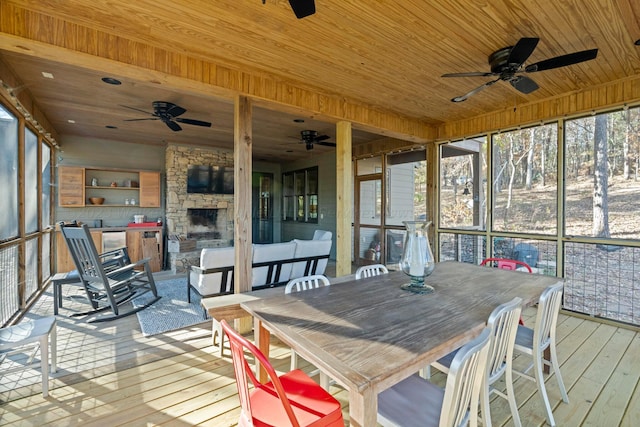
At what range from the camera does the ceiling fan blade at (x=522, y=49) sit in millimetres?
2328

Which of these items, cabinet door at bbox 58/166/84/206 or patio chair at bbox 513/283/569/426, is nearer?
patio chair at bbox 513/283/569/426

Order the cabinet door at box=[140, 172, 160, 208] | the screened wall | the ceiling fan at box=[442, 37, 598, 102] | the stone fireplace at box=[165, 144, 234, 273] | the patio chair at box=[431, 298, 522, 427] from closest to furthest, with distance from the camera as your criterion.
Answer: the patio chair at box=[431, 298, 522, 427] < the ceiling fan at box=[442, 37, 598, 102] < the screened wall < the cabinet door at box=[140, 172, 160, 208] < the stone fireplace at box=[165, 144, 234, 273]

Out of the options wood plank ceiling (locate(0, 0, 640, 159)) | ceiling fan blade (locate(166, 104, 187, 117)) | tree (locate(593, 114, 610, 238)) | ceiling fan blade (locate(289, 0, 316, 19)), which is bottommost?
tree (locate(593, 114, 610, 238))

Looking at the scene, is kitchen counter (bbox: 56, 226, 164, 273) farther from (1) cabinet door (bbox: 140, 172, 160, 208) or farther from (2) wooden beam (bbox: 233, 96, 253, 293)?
(2) wooden beam (bbox: 233, 96, 253, 293)

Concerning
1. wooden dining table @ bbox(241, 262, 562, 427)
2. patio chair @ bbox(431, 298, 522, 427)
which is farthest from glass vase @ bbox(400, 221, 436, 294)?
patio chair @ bbox(431, 298, 522, 427)

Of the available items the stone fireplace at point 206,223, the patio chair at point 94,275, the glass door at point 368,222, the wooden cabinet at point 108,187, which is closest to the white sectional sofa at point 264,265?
the patio chair at point 94,275

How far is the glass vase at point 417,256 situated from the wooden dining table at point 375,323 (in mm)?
137

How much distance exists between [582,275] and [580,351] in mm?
1392

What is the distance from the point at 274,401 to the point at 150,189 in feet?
22.6

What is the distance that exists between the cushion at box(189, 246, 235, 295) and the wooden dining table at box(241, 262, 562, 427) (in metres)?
1.80

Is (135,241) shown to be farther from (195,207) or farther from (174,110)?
(174,110)

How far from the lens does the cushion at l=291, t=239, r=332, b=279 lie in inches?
166

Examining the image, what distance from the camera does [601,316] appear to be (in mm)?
3713

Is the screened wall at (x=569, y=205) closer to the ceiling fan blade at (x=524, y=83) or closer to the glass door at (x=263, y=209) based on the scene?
the ceiling fan blade at (x=524, y=83)
